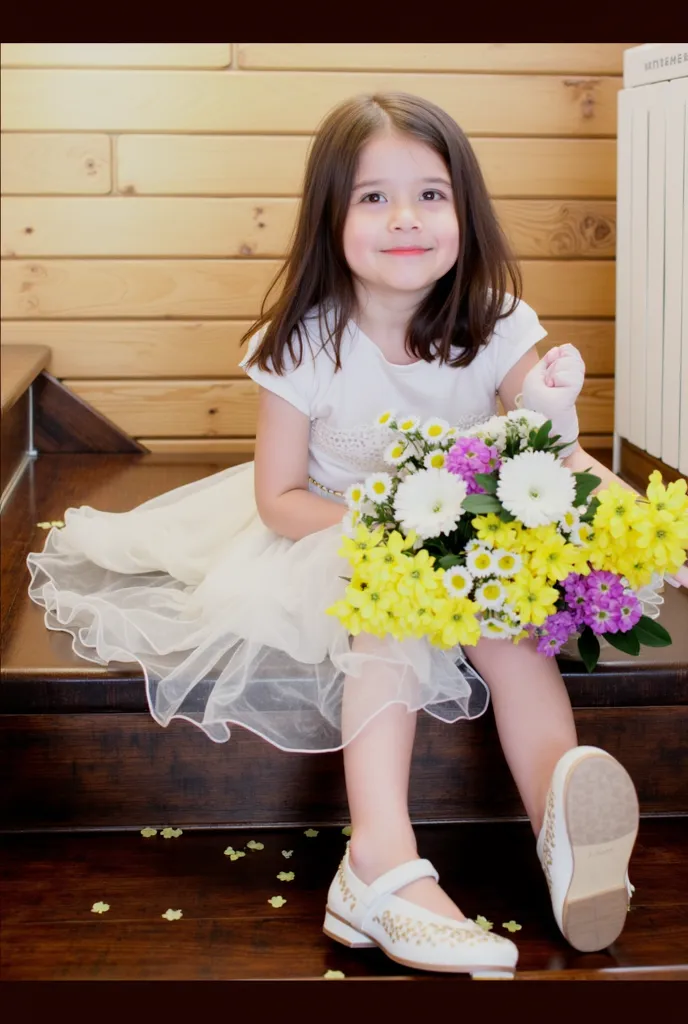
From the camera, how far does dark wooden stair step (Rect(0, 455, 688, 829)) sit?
4.90ft

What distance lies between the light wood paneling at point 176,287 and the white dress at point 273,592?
90 centimetres

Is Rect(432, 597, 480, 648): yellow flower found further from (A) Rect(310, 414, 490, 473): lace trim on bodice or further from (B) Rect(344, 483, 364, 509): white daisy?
(A) Rect(310, 414, 490, 473): lace trim on bodice

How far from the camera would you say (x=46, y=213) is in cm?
269

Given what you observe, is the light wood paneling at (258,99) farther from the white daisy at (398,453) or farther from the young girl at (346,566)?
the white daisy at (398,453)

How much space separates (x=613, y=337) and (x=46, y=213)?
1.28 metres

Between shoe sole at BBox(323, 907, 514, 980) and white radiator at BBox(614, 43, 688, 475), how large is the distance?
44.2 inches

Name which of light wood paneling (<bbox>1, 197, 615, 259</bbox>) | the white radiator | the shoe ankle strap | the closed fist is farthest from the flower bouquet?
light wood paneling (<bbox>1, 197, 615, 259</bbox>)

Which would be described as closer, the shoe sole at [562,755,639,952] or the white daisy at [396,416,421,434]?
the shoe sole at [562,755,639,952]

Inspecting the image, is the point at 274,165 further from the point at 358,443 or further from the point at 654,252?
the point at 358,443

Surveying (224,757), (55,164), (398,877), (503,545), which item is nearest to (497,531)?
(503,545)

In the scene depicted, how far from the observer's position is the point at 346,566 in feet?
4.77

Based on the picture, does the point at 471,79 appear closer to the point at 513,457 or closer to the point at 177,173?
the point at 177,173

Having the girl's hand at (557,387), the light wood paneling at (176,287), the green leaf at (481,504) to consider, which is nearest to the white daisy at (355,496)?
the green leaf at (481,504)

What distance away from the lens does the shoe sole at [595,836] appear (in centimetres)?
118
